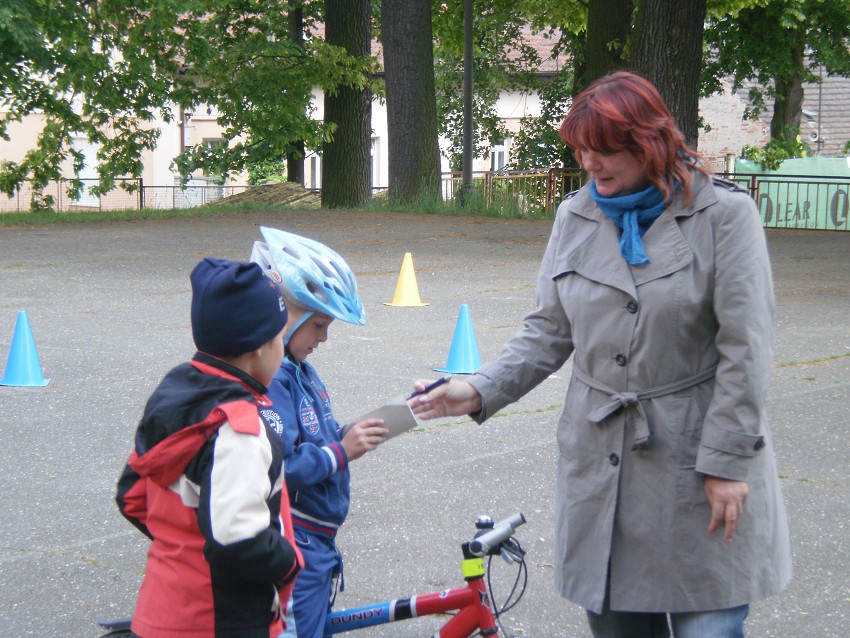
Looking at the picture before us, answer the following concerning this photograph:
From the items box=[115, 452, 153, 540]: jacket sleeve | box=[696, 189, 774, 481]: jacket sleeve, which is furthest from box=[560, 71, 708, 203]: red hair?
box=[115, 452, 153, 540]: jacket sleeve

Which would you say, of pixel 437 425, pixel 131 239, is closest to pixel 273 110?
pixel 131 239

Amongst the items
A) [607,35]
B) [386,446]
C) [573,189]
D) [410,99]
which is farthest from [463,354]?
[573,189]

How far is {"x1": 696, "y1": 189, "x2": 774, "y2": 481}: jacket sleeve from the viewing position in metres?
2.68

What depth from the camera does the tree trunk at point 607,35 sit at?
884 inches

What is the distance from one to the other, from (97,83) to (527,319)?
69.3 ft

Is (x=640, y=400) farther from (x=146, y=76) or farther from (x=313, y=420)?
(x=146, y=76)

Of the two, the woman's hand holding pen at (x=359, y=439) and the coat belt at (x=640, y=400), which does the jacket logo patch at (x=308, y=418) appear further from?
the coat belt at (x=640, y=400)

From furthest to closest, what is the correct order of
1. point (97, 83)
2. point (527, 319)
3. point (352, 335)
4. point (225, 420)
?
point (97, 83), point (352, 335), point (527, 319), point (225, 420)

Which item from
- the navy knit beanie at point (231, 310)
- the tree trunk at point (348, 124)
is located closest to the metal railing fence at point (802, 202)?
the tree trunk at point (348, 124)

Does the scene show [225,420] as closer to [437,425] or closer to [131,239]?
[437,425]

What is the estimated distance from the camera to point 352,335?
30.8ft

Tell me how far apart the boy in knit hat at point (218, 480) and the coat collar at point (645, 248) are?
0.79 meters

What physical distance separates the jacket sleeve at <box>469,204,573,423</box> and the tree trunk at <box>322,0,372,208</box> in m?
20.0

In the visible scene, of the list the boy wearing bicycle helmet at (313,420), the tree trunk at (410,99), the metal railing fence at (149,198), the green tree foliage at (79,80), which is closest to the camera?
the boy wearing bicycle helmet at (313,420)
